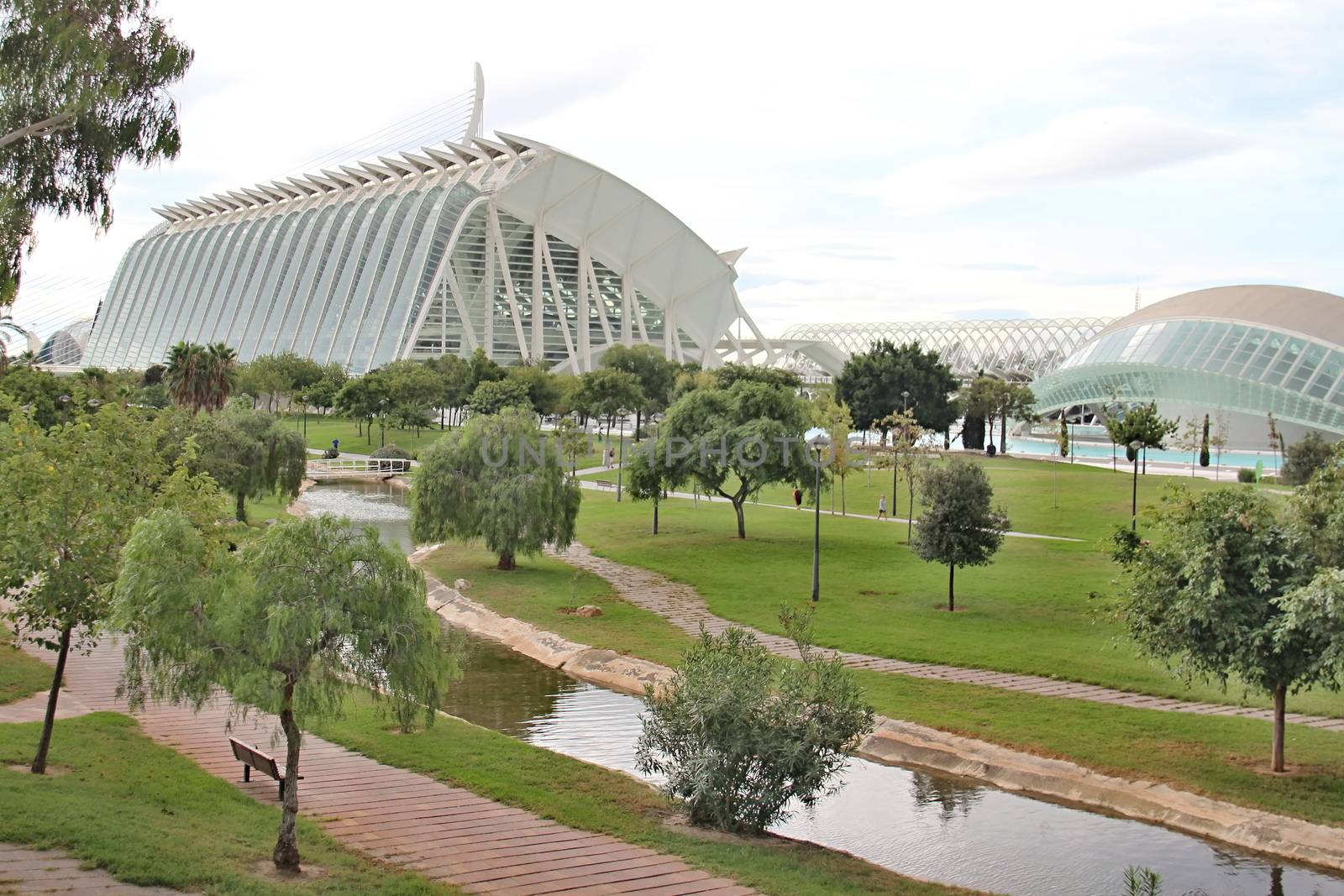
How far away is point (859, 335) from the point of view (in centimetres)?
18338

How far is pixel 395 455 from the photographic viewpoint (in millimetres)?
70500

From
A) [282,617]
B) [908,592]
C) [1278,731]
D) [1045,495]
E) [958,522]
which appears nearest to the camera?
[282,617]

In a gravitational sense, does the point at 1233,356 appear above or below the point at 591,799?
above

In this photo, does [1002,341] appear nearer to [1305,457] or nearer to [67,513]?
[1305,457]

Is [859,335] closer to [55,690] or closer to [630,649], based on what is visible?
[630,649]

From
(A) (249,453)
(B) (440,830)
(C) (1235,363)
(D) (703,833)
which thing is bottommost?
(D) (703,833)

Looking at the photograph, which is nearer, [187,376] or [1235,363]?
[187,376]

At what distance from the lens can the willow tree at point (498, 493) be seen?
35.1m

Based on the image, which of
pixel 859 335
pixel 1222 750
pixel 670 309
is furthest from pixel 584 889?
pixel 859 335

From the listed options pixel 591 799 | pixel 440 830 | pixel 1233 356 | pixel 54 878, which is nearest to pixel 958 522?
pixel 591 799

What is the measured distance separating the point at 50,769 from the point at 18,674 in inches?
251

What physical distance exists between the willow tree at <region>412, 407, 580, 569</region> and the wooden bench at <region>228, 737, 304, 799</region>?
19.4 m

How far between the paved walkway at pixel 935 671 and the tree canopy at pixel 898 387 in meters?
36.8

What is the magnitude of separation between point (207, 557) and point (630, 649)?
13.6 metres
